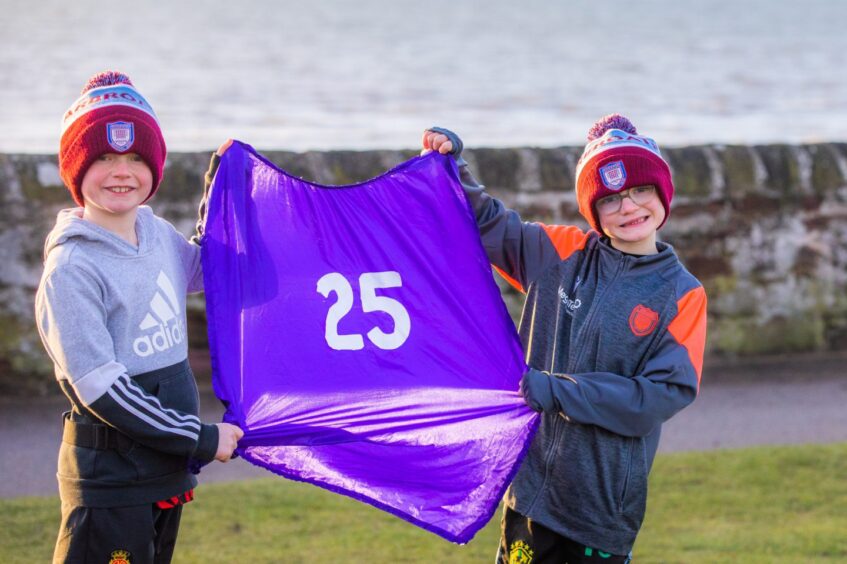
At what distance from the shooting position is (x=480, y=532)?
201 inches

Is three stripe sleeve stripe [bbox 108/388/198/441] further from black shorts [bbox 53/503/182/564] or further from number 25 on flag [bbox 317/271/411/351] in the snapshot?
number 25 on flag [bbox 317/271/411/351]

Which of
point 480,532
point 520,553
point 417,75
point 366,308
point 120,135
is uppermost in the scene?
point 417,75

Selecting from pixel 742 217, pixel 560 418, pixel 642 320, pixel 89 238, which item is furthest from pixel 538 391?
pixel 742 217

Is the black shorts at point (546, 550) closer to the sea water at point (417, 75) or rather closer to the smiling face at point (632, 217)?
the smiling face at point (632, 217)

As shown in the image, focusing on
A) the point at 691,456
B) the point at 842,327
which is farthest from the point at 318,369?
the point at 842,327

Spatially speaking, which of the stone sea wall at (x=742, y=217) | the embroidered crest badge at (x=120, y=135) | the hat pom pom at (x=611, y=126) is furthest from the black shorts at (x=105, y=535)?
the stone sea wall at (x=742, y=217)

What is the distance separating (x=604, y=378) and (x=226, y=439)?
105 cm

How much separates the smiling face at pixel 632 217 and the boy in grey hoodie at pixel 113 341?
4.08 ft

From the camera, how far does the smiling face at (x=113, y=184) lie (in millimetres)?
3189

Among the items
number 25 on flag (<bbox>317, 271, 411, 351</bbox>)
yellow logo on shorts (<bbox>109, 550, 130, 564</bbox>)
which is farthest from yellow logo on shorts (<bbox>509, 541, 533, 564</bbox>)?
yellow logo on shorts (<bbox>109, 550, 130, 564</bbox>)

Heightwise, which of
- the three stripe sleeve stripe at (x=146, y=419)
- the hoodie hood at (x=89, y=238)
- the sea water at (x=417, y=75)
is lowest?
the three stripe sleeve stripe at (x=146, y=419)

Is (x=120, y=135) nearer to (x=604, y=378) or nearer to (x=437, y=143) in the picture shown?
(x=437, y=143)

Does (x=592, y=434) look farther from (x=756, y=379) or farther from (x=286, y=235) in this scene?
(x=756, y=379)

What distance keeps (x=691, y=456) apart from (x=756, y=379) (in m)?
1.39
